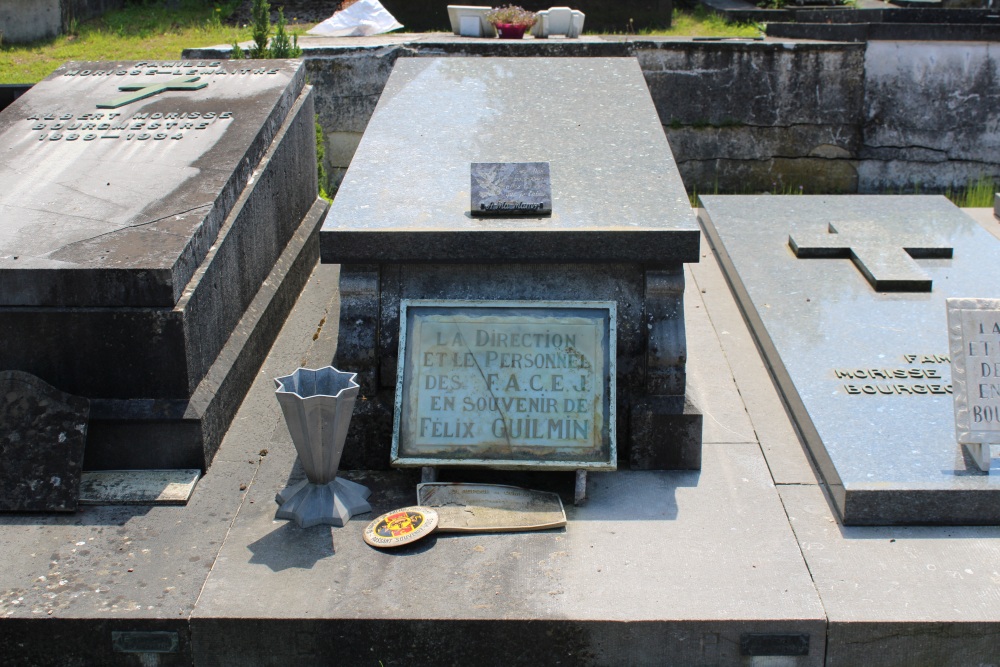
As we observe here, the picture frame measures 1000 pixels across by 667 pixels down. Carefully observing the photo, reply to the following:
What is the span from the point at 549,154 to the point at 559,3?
609 cm

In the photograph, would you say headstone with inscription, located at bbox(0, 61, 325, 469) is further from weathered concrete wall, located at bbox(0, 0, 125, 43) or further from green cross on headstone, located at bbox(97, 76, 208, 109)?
weathered concrete wall, located at bbox(0, 0, 125, 43)

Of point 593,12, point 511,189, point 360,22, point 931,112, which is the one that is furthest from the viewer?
point 593,12

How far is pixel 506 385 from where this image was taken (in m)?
3.61

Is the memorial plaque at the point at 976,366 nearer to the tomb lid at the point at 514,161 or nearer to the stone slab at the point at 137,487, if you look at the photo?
the tomb lid at the point at 514,161

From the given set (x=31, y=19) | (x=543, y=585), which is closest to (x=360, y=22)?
(x=31, y=19)

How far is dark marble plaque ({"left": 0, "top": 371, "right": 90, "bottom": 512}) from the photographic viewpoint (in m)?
3.42

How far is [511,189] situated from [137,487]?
1650 mm

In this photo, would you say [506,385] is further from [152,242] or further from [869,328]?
[869,328]

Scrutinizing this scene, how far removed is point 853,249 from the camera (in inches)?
212

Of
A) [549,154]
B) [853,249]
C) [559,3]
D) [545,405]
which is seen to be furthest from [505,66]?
[559,3]

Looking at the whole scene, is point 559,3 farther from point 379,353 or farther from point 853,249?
point 379,353

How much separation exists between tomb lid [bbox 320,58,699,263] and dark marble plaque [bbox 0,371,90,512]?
3.36 ft

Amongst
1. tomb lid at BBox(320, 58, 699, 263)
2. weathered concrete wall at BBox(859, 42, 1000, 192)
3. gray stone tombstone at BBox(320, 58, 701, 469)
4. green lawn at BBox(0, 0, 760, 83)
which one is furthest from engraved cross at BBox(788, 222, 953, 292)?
green lawn at BBox(0, 0, 760, 83)

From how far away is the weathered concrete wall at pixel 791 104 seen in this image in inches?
290
